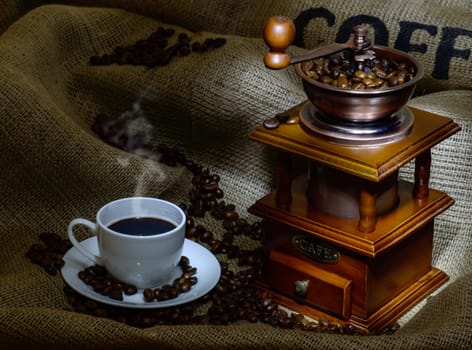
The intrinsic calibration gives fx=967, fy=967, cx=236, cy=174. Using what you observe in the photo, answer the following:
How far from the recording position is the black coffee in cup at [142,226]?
1.58m

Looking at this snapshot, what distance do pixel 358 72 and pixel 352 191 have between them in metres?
0.19

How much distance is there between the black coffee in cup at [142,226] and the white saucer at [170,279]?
10cm

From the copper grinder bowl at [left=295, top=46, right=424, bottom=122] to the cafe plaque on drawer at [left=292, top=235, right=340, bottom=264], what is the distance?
0.21m

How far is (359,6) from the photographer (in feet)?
6.66

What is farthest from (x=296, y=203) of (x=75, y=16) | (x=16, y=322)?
(x=75, y=16)

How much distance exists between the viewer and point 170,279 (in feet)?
5.35

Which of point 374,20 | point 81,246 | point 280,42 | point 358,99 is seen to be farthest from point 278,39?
point 374,20

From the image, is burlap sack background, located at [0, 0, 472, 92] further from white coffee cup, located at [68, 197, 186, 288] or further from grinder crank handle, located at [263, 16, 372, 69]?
white coffee cup, located at [68, 197, 186, 288]

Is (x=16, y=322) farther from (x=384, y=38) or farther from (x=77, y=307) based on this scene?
(x=384, y=38)

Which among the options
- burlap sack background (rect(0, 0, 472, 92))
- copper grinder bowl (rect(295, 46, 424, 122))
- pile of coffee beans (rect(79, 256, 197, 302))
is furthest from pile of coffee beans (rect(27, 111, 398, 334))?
burlap sack background (rect(0, 0, 472, 92))

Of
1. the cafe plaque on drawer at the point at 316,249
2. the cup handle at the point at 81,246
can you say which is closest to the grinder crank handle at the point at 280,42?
the cafe plaque on drawer at the point at 316,249

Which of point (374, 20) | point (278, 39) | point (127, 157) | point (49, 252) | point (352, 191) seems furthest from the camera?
point (374, 20)

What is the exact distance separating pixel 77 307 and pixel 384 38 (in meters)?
0.86

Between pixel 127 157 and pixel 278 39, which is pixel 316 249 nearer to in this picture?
pixel 278 39
